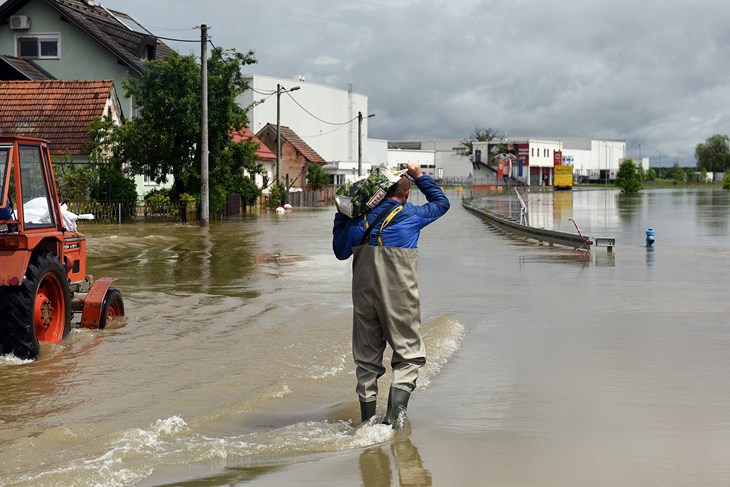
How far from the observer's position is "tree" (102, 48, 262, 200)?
127 feet

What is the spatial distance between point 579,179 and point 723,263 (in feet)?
502

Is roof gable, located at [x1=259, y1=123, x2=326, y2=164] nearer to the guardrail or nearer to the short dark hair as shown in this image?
the guardrail

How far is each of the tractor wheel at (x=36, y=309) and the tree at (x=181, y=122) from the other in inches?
1102

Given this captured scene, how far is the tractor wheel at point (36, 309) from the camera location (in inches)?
383

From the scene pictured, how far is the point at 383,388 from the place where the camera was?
29.5 ft

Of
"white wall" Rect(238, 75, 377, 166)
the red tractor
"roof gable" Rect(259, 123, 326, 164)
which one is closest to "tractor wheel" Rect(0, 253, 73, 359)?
the red tractor

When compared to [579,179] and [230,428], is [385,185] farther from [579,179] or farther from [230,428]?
[579,179]

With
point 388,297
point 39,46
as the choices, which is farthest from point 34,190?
point 39,46

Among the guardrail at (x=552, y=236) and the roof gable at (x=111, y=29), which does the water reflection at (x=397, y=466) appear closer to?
the guardrail at (x=552, y=236)

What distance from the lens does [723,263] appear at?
2202cm

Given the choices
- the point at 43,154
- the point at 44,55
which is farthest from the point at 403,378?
the point at 44,55

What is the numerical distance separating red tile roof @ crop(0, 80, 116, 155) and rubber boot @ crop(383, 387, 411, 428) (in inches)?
1290

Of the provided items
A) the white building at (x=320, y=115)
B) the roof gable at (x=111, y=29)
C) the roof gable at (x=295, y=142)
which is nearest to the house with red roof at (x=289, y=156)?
the roof gable at (x=295, y=142)

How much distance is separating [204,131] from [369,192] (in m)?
30.4
